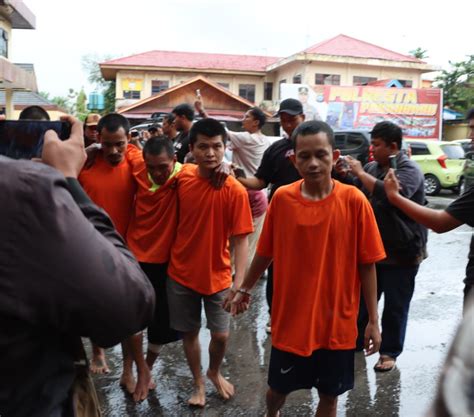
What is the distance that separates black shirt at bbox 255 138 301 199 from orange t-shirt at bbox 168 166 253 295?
1083 millimetres

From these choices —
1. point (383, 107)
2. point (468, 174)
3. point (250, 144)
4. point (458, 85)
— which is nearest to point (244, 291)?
point (250, 144)

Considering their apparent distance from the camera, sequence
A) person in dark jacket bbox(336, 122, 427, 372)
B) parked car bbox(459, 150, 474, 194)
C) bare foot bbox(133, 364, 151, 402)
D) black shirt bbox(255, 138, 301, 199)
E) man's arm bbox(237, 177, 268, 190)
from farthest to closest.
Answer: parked car bbox(459, 150, 474, 194)
black shirt bbox(255, 138, 301, 199)
man's arm bbox(237, 177, 268, 190)
person in dark jacket bbox(336, 122, 427, 372)
bare foot bbox(133, 364, 151, 402)

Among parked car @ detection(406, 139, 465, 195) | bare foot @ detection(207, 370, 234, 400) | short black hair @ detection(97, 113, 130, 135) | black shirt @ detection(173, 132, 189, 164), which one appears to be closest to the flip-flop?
bare foot @ detection(207, 370, 234, 400)

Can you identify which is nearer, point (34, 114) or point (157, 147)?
point (157, 147)

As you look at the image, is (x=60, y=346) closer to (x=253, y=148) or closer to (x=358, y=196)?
(x=358, y=196)

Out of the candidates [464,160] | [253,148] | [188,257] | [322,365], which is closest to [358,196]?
[322,365]

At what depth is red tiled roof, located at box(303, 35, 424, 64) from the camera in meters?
36.0

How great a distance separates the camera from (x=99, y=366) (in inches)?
165

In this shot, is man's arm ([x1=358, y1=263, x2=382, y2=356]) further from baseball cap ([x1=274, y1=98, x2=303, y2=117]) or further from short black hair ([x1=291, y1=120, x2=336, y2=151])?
baseball cap ([x1=274, y1=98, x2=303, y2=117])

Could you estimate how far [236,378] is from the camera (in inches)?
161

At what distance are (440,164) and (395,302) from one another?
12653 millimetres

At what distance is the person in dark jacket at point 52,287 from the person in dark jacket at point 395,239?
2911 mm

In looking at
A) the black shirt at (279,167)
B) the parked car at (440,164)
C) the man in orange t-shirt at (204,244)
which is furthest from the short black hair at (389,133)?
the parked car at (440,164)

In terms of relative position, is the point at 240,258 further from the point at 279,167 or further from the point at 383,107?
the point at 383,107
